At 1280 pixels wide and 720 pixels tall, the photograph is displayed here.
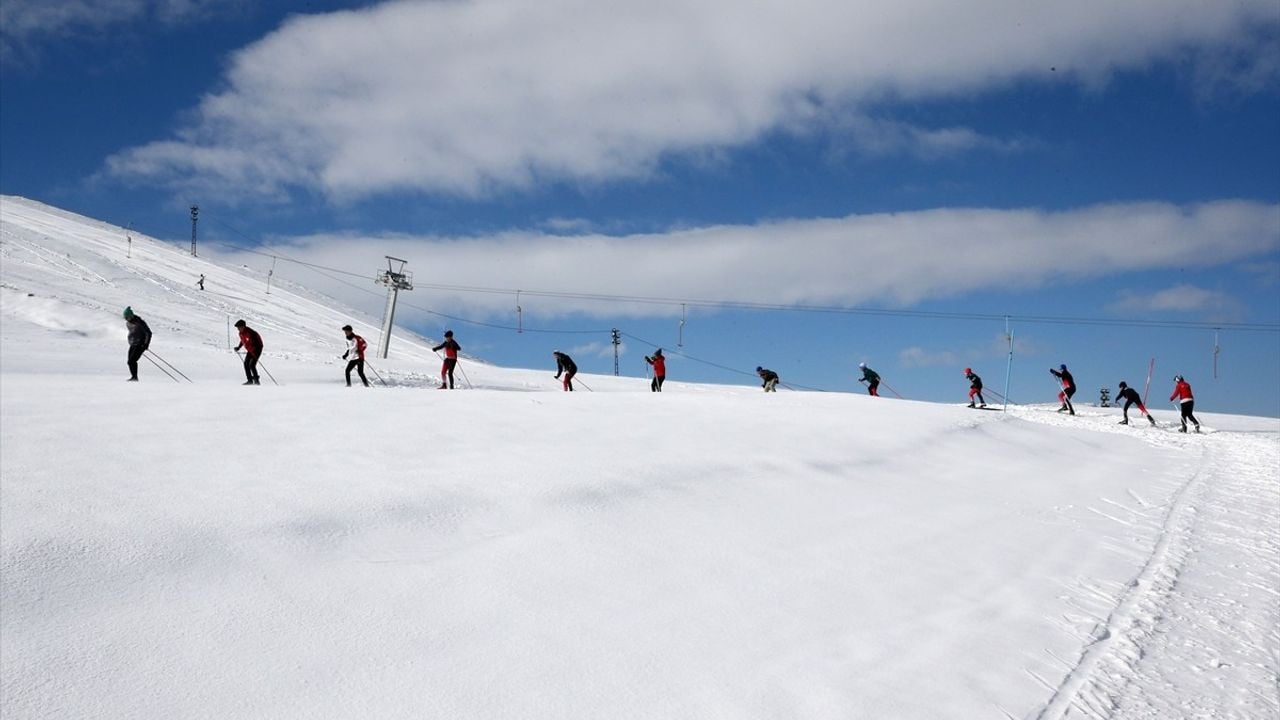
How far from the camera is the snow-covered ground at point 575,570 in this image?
4.96 m

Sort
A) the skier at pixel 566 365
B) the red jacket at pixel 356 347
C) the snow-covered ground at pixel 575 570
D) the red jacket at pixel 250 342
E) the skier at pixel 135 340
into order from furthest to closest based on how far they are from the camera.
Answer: the skier at pixel 566 365
the red jacket at pixel 356 347
the red jacket at pixel 250 342
the skier at pixel 135 340
the snow-covered ground at pixel 575 570

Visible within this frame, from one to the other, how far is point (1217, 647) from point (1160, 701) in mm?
1520

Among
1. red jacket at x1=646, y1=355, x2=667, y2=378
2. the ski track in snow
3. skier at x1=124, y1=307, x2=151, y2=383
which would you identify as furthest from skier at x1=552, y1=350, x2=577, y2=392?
the ski track in snow

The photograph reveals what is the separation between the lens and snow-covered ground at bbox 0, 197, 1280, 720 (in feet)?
16.3

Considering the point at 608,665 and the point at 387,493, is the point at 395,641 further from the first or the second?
the point at 387,493

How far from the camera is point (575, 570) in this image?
681 centimetres

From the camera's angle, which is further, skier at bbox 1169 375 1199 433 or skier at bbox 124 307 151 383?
skier at bbox 1169 375 1199 433

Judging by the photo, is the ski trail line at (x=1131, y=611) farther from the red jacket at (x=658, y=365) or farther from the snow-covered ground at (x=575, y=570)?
the red jacket at (x=658, y=365)

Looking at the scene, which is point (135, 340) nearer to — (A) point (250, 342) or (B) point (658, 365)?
(A) point (250, 342)

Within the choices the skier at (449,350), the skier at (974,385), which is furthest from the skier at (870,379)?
the skier at (449,350)

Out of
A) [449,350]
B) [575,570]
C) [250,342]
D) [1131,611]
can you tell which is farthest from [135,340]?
[1131,611]

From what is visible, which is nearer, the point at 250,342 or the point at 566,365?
the point at 250,342

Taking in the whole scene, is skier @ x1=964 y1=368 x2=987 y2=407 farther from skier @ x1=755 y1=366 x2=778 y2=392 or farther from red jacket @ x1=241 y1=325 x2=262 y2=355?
red jacket @ x1=241 y1=325 x2=262 y2=355

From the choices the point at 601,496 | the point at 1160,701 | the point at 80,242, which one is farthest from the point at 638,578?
the point at 80,242
